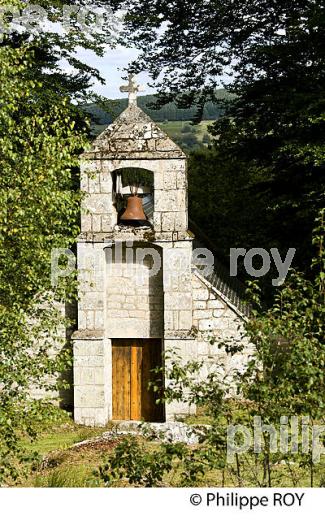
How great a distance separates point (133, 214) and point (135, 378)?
3212 millimetres

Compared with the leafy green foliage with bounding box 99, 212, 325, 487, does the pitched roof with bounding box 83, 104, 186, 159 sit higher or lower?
→ higher

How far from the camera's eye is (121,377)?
1570 centimetres

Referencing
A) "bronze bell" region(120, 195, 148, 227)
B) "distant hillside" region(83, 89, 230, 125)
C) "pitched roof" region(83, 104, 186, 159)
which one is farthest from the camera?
"distant hillside" region(83, 89, 230, 125)

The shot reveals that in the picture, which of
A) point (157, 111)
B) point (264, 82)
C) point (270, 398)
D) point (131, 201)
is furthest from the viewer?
point (157, 111)

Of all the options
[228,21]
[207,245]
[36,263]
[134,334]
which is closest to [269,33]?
[228,21]

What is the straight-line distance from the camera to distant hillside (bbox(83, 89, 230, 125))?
71.4 ft

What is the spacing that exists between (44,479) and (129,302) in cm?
509

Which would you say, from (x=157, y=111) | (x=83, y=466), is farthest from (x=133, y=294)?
(x=157, y=111)

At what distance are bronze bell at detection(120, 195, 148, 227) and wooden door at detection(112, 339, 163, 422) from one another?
233 cm

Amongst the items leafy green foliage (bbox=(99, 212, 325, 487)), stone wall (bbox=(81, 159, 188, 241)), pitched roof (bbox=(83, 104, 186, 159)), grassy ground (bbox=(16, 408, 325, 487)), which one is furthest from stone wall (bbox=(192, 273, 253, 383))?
leafy green foliage (bbox=(99, 212, 325, 487))

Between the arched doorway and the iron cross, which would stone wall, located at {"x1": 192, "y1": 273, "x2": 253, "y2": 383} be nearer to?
the arched doorway

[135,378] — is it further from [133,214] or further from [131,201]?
[131,201]

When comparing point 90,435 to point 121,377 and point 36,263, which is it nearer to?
point 121,377

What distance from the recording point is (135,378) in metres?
15.6
